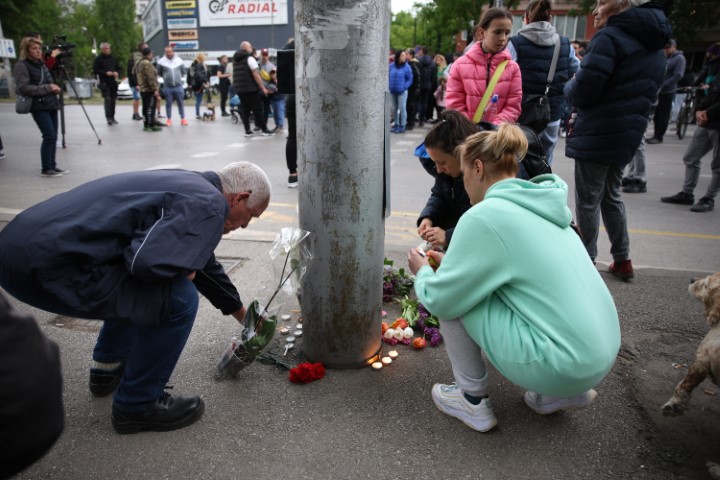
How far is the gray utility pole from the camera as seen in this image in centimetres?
214

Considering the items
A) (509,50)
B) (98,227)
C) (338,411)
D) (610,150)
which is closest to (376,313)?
(338,411)

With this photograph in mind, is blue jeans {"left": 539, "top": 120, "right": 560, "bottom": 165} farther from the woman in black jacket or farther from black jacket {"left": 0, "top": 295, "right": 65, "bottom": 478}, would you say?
black jacket {"left": 0, "top": 295, "right": 65, "bottom": 478}

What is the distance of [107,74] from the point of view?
1306 centimetres

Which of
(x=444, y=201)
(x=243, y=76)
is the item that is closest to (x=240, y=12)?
(x=243, y=76)

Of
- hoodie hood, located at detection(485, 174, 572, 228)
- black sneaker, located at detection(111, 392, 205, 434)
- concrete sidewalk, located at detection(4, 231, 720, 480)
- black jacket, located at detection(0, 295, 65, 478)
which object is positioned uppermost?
hoodie hood, located at detection(485, 174, 572, 228)

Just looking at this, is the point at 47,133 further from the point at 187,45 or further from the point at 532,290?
the point at 187,45

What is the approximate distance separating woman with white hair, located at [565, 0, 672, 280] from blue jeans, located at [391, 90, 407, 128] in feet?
27.9

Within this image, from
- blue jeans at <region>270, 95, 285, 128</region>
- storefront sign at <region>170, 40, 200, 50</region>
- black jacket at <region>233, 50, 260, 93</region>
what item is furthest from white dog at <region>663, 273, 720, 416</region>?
storefront sign at <region>170, 40, 200, 50</region>

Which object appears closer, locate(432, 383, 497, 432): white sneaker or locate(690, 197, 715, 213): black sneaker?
locate(432, 383, 497, 432): white sneaker

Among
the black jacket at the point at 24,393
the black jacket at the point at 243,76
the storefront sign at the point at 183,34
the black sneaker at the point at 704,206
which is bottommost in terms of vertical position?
the black sneaker at the point at 704,206

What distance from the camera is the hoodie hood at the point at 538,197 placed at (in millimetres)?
1913

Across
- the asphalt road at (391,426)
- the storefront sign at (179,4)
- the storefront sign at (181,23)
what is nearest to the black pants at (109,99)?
the asphalt road at (391,426)

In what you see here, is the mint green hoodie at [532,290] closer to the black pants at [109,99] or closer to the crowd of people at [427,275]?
the crowd of people at [427,275]

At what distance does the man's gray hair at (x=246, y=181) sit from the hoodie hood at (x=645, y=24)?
107 inches
